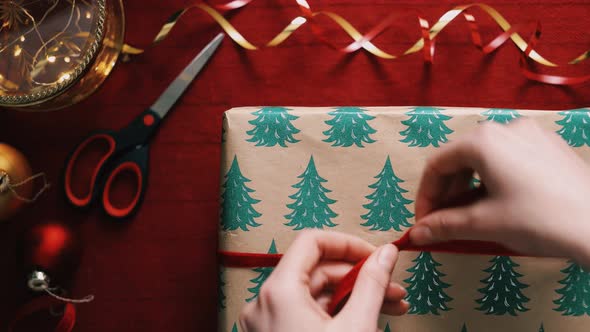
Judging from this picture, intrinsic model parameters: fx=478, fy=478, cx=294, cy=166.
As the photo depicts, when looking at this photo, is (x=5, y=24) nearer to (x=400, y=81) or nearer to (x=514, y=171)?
(x=400, y=81)

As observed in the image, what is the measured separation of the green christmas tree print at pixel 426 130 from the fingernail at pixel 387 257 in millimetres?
129

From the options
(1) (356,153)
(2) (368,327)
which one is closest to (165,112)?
(1) (356,153)

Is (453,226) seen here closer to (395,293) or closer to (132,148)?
(395,293)

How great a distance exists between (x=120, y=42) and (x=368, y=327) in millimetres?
502

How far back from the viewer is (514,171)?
413 mm

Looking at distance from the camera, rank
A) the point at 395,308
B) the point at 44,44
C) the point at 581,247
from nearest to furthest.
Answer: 1. the point at 581,247
2. the point at 395,308
3. the point at 44,44

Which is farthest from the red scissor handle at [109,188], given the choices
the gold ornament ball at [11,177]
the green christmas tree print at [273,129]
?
the green christmas tree print at [273,129]

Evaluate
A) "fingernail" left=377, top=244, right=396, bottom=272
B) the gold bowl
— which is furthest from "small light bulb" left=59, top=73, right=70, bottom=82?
"fingernail" left=377, top=244, right=396, bottom=272

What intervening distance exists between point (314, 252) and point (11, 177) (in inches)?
16.4

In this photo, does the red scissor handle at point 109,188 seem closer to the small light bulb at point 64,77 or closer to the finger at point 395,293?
the small light bulb at point 64,77

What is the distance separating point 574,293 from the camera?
1.67 ft

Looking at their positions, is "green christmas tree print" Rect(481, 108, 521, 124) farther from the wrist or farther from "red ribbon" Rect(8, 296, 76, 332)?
"red ribbon" Rect(8, 296, 76, 332)

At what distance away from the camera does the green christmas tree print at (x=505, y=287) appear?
0.51m

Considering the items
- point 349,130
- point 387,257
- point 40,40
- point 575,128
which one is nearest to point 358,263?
point 387,257
